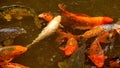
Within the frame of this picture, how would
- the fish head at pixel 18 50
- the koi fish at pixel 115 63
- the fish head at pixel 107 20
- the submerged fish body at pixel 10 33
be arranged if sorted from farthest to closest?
the fish head at pixel 107 20 < the submerged fish body at pixel 10 33 < the fish head at pixel 18 50 < the koi fish at pixel 115 63

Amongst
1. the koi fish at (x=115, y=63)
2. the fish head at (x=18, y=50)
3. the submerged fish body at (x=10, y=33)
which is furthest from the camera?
the submerged fish body at (x=10, y=33)

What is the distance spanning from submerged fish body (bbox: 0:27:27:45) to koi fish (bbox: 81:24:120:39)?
0.74 metres

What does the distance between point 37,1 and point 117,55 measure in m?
1.48

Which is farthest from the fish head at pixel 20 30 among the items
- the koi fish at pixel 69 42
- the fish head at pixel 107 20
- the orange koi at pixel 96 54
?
the fish head at pixel 107 20

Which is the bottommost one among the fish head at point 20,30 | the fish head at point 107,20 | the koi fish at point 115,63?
the koi fish at point 115,63

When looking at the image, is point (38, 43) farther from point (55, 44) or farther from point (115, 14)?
point (115, 14)

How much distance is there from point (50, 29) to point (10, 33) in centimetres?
46

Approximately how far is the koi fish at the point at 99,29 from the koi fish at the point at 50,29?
37 cm

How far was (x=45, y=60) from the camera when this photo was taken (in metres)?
3.46

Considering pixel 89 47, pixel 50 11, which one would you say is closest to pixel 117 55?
pixel 89 47

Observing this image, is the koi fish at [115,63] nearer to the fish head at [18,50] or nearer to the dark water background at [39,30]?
the dark water background at [39,30]

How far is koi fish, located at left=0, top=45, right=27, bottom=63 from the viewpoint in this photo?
133 inches

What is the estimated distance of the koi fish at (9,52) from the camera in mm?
3387

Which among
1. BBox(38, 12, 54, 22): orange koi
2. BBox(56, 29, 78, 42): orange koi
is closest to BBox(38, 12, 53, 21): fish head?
BBox(38, 12, 54, 22): orange koi
